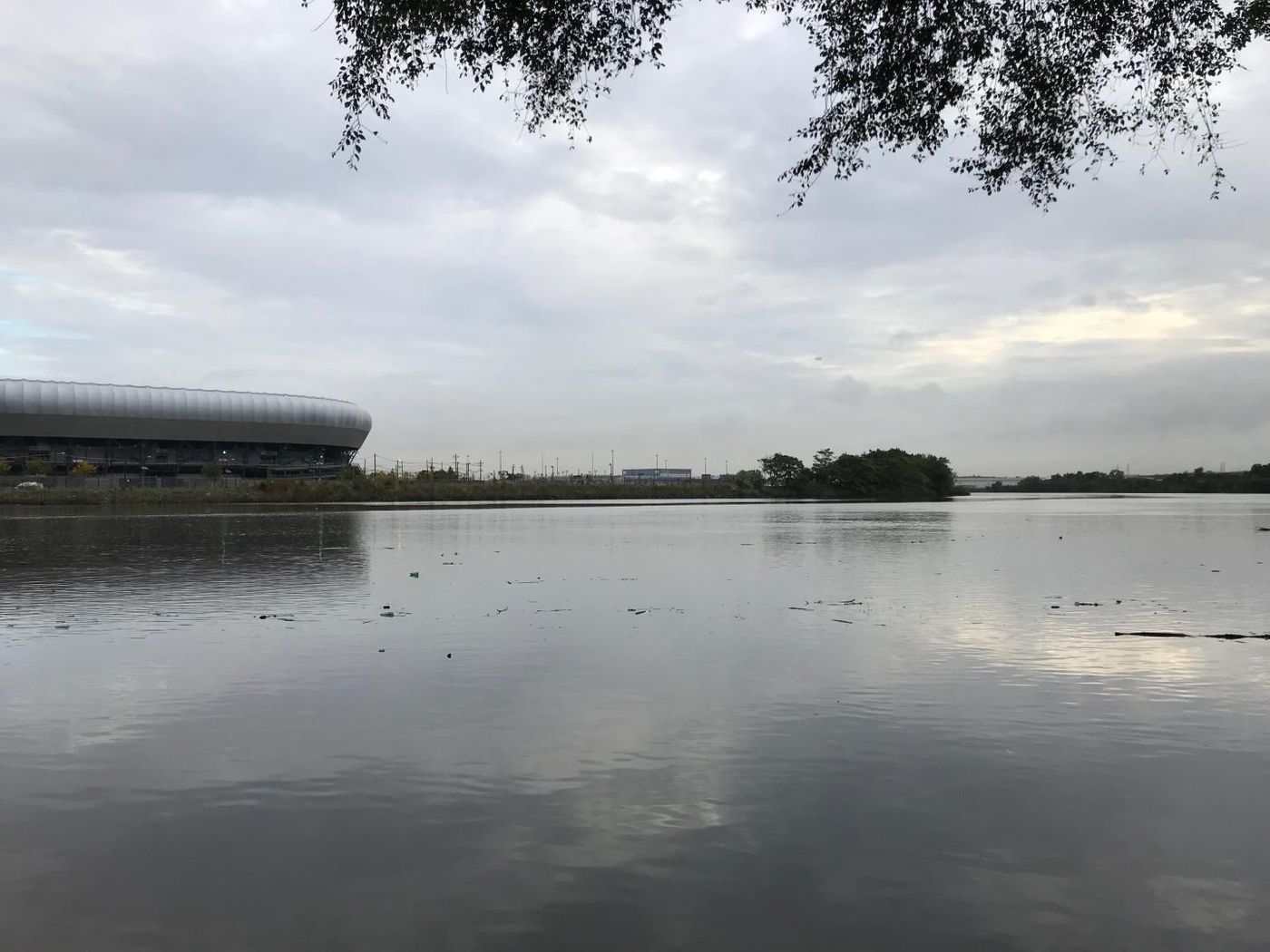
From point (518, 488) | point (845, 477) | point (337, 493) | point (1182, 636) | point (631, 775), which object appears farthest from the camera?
point (845, 477)

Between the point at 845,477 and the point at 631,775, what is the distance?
382ft

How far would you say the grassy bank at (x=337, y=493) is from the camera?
7194 centimetres

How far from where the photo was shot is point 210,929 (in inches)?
157

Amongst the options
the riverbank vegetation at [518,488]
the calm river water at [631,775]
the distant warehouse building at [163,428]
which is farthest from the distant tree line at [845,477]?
the calm river water at [631,775]

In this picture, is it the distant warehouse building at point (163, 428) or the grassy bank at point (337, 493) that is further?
the distant warehouse building at point (163, 428)

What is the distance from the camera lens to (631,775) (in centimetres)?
600

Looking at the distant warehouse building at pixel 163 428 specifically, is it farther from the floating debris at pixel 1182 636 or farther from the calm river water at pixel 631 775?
the floating debris at pixel 1182 636

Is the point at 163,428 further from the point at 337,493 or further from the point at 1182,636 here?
the point at 1182,636

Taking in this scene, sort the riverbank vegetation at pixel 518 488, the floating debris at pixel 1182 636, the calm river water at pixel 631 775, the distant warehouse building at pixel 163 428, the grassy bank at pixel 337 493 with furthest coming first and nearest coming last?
the distant warehouse building at pixel 163 428 < the riverbank vegetation at pixel 518 488 < the grassy bank at pixel 337 493 < the floating debris at pixel 1182 636 < the calm river water at pixel 631 775

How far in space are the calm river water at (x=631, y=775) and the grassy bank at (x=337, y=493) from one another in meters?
65.5

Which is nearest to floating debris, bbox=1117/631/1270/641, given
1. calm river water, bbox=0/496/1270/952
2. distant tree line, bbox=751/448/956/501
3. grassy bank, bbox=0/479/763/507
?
calm river water, bbox=0/496/1270/952

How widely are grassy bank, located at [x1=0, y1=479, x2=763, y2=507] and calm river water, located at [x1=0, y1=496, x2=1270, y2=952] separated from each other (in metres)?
65.5

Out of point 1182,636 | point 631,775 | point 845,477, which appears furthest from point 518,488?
point 631,775

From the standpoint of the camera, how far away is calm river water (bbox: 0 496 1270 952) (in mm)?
4133
